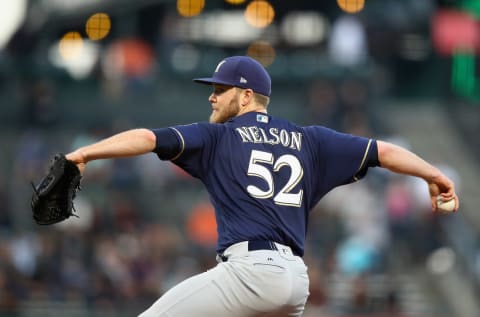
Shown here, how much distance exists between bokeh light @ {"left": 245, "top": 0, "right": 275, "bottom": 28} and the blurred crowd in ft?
11.7

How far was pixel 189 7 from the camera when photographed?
2181 centimetres

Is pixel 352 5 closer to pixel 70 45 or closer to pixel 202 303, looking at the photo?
pixel 70 45

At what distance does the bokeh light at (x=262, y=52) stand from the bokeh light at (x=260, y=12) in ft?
1.38

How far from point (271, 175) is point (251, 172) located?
111 millimetres

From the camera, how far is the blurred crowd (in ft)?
46.3

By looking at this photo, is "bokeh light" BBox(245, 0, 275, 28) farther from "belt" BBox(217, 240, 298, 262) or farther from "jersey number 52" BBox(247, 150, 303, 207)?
"belt" BBox(217, 240, 298, 262)

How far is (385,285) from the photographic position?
50.4ft

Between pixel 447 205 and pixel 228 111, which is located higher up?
pixel 228 111

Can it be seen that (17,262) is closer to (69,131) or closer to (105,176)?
(105,176)

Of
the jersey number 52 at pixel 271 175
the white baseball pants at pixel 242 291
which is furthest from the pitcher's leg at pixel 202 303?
the jersey number 52 at pixel 271 175

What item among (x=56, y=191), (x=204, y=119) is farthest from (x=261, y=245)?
(x=204, y=119)

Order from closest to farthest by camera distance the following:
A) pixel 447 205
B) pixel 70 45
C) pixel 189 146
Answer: pixel 189 146 → pixel 447 205 → pixel 70 45

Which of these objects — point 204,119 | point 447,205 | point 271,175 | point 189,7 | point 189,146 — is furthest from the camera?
point 189,7

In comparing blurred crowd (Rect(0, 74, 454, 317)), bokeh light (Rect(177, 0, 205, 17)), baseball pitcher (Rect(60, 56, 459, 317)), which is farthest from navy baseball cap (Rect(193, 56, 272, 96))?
bokeh light (Rect(177, 0, 205, 17))
